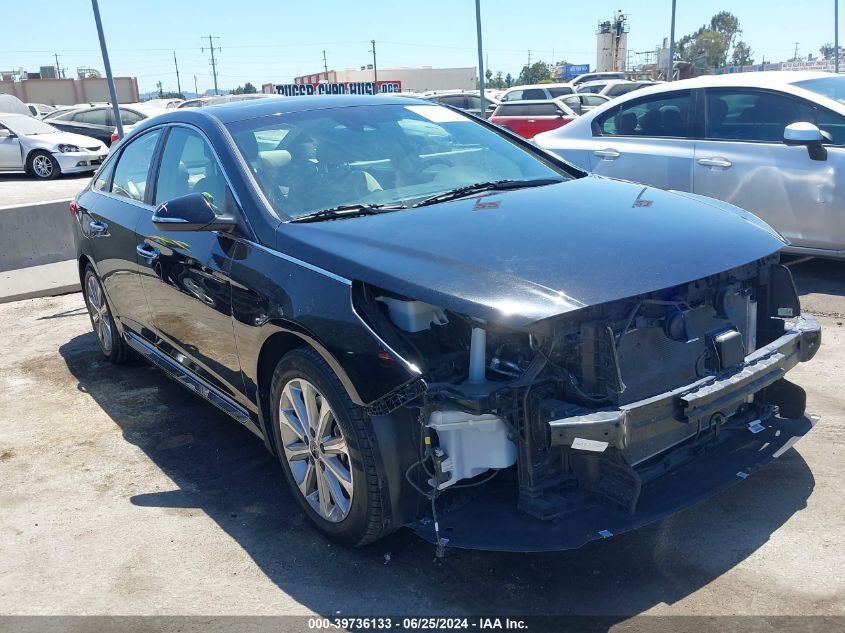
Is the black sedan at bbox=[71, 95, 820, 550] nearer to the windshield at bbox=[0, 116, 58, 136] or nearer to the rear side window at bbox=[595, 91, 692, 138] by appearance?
the rear side window at bbox=[595, 91, 692, 138]

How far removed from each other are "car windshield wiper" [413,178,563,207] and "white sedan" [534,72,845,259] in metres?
2.94

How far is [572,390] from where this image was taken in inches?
109

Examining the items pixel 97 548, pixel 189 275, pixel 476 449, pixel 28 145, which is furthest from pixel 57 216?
pixel 28 145

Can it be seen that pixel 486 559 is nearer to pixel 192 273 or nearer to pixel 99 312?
pixel 192 273

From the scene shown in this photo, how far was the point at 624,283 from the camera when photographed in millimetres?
2795

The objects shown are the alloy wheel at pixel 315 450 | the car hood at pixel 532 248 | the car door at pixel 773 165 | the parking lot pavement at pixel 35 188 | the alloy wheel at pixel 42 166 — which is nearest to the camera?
the car hood at pixel 532 248

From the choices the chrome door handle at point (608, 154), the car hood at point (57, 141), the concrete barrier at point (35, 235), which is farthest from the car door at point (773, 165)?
the car hood at point (57, 141)

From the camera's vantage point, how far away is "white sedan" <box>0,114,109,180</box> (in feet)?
61.2

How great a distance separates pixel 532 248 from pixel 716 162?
4.34 metres

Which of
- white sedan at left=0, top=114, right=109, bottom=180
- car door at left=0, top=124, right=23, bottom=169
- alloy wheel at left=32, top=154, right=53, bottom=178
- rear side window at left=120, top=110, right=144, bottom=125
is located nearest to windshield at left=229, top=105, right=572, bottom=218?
white sedan at left=0, top=114, right=109, bottom=180

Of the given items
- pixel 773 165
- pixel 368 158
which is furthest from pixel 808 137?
pixel 368 158

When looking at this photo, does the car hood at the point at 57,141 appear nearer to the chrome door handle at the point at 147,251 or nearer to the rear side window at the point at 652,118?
the rear side window at the point at 652,118

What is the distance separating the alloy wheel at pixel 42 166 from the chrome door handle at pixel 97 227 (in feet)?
49.4

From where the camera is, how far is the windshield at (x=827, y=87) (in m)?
6.60
